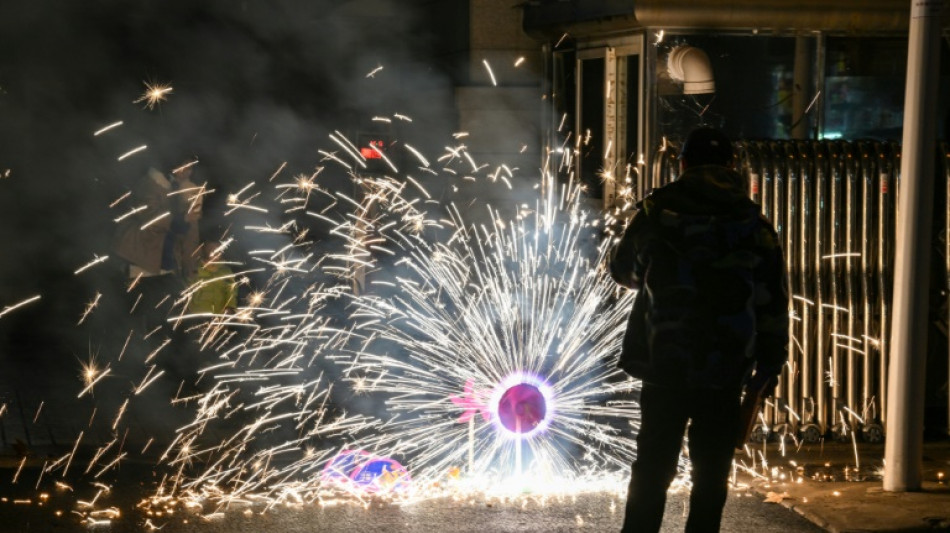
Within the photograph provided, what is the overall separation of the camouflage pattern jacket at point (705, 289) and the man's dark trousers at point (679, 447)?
0.07 meters

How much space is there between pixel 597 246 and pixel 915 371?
122 inches

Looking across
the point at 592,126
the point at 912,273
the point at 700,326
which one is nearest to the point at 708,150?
the point at 700,326

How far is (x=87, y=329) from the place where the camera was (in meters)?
12.8

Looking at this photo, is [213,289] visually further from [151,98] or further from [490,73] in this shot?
[151,98]

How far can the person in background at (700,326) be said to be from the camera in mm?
4848

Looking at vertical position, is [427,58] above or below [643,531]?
above

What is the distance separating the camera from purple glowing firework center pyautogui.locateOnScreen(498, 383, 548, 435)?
6.72 m

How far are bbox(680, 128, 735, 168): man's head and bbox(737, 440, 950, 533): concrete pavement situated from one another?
82.3 inches

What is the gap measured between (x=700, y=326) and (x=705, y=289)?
144 millimetres

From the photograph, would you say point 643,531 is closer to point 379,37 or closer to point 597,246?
point 597,246

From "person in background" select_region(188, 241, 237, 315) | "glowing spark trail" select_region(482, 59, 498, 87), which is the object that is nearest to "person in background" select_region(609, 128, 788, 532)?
"person in background" select_region(188, 241, 237, 315)

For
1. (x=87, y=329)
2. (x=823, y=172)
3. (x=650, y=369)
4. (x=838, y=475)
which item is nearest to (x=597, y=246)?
(x=823, y=172)

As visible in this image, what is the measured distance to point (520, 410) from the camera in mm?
6723

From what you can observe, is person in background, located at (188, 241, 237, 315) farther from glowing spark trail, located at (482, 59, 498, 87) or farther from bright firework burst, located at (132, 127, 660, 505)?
glowing spark trail, located at (482, 59, 498, 87)
